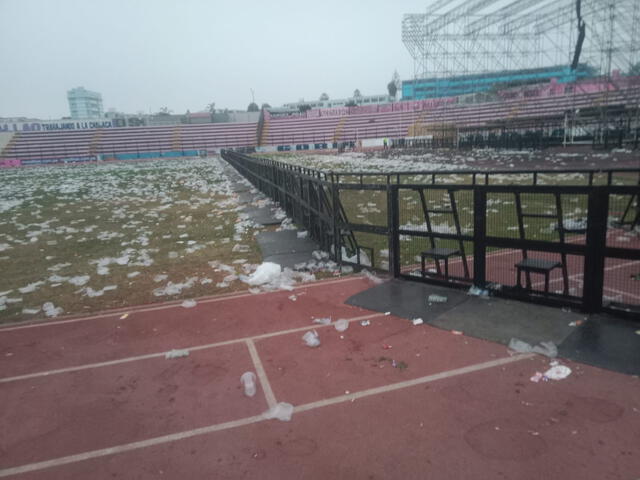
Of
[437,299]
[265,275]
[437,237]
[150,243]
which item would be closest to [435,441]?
[437,299]

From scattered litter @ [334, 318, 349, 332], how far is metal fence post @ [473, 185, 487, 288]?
165 centimetres

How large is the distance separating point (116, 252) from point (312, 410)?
663cm

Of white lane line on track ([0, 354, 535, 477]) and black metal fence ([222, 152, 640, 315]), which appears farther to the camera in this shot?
black metal fence ([222, 152, 640, 315])

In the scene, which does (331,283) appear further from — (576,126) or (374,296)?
(576,126)

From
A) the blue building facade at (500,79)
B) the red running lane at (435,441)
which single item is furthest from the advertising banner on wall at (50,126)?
the red running lane at (435,441)

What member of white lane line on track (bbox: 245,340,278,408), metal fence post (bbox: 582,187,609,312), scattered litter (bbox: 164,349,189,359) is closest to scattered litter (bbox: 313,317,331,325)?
white lane line on track (bbox: 245,340,278,408)

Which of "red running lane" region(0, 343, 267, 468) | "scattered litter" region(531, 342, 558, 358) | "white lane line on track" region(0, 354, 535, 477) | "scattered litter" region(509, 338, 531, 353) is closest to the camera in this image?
"white lane line on track" region(0, 354, 535, 477)

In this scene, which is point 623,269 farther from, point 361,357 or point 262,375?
point 262,375

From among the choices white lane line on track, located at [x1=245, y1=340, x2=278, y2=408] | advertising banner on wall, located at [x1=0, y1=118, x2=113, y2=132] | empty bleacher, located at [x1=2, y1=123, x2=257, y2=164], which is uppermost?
advertising banner on wall, located at [x1=0, y1=118, x2=113, y2=132]

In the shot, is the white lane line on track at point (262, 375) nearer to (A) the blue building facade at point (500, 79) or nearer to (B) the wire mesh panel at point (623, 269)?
(B) the wire mesh panel at point (623, 269)

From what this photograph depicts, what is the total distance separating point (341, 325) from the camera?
4.44 meters

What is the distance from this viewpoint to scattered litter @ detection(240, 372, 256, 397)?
3346 mm

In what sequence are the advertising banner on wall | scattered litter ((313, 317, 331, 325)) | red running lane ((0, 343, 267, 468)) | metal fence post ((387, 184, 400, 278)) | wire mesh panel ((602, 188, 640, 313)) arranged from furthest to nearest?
the advertising banner on wall → metal fence post ((387, 184, 400, 278)) → scattered litter ((313, 317, 331, 325)) → wire mesh panel ((602, 188, 640, 313)) → red running lane ((0, 343, 267, 468))

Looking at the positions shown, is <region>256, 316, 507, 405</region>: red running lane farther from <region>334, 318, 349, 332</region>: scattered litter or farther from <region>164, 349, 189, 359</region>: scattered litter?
<region>164, 349, 189, 359</region>: scattered litter
